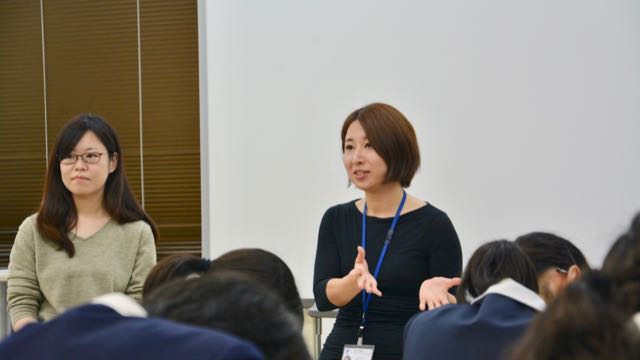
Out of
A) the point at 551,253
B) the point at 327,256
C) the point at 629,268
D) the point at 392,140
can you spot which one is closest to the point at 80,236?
the point at 327,256

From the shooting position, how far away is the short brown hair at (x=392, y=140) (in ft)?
7.68

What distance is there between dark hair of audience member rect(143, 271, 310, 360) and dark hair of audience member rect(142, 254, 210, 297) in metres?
0.80

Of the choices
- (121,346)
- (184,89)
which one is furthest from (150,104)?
(121,346)

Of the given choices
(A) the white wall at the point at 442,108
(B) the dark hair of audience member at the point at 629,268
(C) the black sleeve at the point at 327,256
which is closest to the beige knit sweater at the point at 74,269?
(C) the black sleeve at the point at 327,256

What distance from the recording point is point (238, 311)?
2.57 feet

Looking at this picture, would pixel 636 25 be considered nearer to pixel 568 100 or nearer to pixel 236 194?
pixel 568 100

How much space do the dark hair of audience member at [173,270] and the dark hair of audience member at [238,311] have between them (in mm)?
802

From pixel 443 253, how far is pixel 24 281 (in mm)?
1390

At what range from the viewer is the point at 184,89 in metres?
4.41

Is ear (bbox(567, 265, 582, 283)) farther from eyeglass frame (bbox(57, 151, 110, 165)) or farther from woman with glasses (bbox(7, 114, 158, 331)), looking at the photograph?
eyeglass frame (bbox(57, 151, 110, 165))

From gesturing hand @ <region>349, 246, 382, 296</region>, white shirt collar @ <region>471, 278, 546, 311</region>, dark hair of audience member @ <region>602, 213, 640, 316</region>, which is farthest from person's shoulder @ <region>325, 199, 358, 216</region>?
dark hair of audience member @ <region>602, 213, 640, 316</region>

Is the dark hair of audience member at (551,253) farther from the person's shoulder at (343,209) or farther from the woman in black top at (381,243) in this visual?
the person's shoulder at (343,209)

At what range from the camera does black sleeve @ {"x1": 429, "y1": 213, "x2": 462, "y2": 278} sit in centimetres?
228

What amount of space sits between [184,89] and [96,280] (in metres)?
2.21
